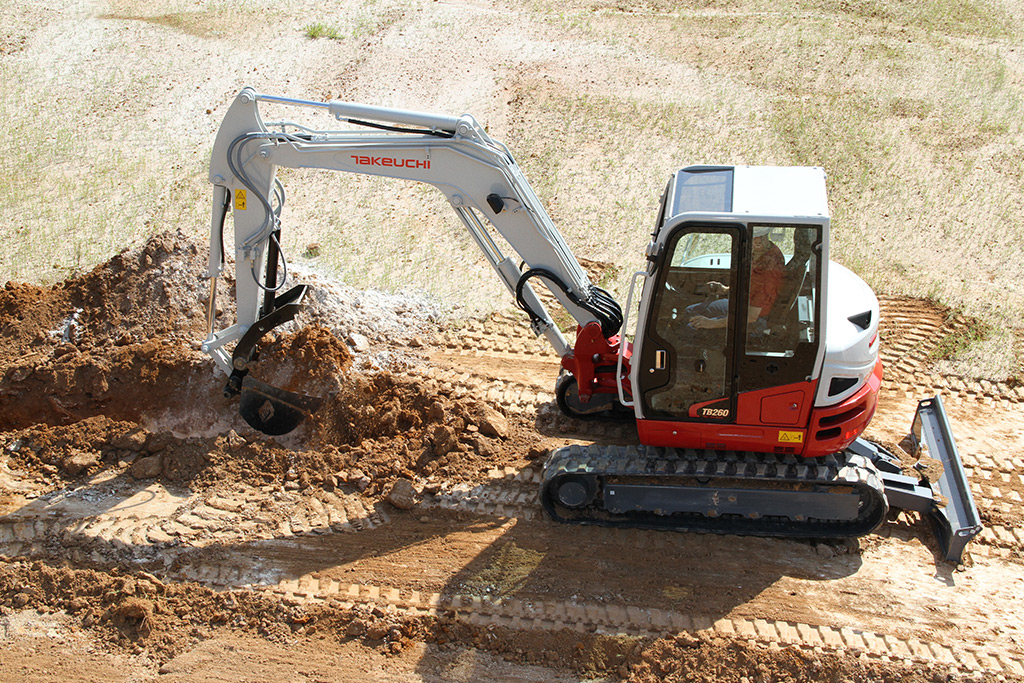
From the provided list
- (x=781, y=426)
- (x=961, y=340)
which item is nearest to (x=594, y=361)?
(x=781, y=426)

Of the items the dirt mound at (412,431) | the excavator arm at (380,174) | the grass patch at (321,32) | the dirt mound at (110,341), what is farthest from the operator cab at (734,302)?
the grass patch at (321,32)

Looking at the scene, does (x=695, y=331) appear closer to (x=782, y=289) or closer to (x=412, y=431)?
(x=782, y=289)

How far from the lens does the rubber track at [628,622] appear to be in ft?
19.3

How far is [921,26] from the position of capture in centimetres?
1551

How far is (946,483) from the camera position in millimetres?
6906

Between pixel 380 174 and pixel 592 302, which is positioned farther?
pixel 592 302

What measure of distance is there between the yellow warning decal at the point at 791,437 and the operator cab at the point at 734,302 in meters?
0.07

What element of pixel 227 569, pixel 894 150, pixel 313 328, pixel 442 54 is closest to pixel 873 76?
pixel 894 150

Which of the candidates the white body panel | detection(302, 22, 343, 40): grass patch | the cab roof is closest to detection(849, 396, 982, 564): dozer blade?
the white body panel

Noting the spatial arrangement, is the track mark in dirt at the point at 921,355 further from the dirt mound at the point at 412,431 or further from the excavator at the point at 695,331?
the dirt mound at the point at 412,431

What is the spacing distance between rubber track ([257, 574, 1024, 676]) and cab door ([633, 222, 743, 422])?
152cm

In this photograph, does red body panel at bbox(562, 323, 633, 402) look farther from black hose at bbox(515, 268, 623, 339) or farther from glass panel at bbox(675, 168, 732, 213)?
glass panel at bbox(675, 168, 732, 213)

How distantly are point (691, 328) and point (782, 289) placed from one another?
2.25 feet

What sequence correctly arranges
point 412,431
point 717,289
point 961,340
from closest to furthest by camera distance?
point 717,289, point 412,431, point 961,340
